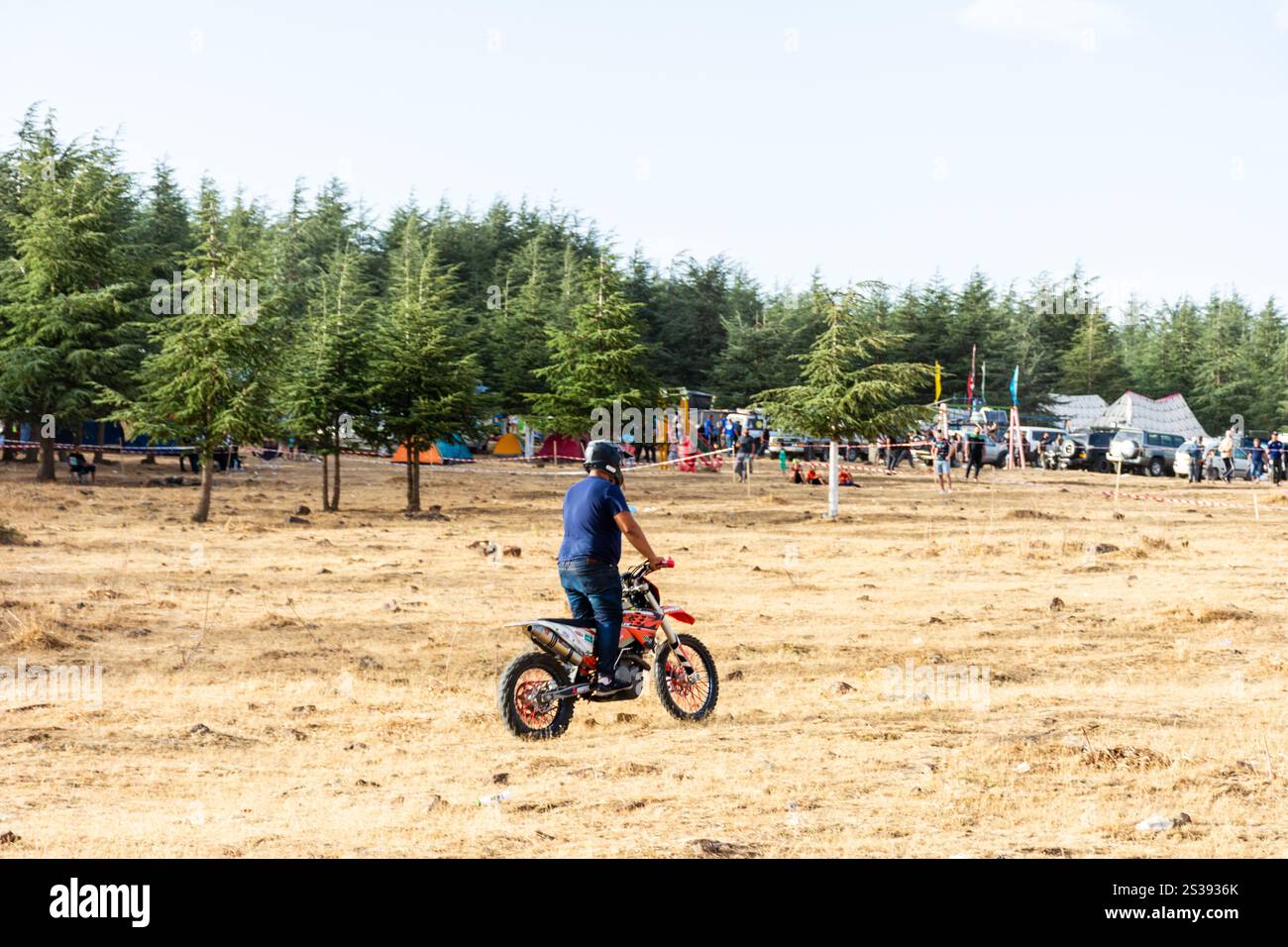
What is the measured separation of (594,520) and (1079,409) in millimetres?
77915

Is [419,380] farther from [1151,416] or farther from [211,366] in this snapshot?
[1151,416]

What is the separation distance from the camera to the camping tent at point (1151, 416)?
71625mm

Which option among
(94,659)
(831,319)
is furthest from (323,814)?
(831,319)

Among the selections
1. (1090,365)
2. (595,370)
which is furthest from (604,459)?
(1090,365)

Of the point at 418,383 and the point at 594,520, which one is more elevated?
the point at 418,383

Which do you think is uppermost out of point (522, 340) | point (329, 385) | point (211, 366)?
point (522, 340)

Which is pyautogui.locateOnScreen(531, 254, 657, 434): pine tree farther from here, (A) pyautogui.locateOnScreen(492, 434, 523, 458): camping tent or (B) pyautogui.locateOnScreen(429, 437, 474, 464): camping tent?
(A) pyautogui.locateOnScreen(492, 434, 523, 458): camping tent

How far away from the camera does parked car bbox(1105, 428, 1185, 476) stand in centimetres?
5706

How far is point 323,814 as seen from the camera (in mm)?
7750

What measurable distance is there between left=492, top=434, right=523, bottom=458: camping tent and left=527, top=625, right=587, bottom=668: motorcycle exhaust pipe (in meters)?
51.3

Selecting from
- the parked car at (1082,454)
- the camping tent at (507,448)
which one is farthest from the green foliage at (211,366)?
the parked car at (1082,454)

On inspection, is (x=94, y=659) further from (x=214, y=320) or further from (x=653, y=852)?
(x=214, y=320)

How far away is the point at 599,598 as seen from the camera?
31.4 feet

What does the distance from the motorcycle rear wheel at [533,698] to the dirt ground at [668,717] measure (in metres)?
0.21
